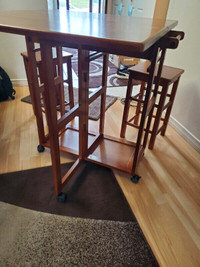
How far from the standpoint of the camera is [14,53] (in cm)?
287

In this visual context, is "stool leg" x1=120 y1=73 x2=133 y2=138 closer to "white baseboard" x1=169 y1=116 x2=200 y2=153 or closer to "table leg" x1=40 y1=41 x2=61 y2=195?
"white baseboard" x1=169 y1=116 x2=200 y2=153

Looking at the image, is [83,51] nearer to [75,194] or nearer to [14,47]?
[75,194]

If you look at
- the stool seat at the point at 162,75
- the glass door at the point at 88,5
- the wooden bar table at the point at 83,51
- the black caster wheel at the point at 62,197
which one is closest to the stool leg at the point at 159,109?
the stool seat at the point at 162,75

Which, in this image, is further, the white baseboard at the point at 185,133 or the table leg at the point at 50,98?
the white baseboard at the point at 185,133

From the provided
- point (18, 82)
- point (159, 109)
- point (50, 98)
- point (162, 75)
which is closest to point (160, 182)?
point (159, 109)

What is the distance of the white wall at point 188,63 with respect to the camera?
1.90 meters

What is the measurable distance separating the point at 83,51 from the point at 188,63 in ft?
4.14

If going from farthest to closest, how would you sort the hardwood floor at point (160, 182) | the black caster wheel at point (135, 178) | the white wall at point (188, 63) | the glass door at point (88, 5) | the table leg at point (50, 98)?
the glass door at point (88, 5), the white wall at point (188, 63), the black caster wheel at point (135, 178), the hardwood floor at point (160, 182), the table leg at point (50, 98)

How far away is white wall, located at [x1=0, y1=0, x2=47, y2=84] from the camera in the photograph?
2590 millimetres

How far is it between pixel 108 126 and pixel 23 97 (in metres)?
1.34

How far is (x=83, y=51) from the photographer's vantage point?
1271mm

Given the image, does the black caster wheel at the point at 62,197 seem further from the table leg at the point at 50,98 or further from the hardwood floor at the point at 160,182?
the hardwood floor at the point at 160,182

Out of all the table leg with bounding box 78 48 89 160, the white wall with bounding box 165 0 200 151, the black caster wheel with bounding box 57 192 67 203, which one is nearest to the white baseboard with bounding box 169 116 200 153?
the white wall with bounding box 165 0 200 151

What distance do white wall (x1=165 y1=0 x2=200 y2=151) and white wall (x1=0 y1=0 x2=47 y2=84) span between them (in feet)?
5.85
